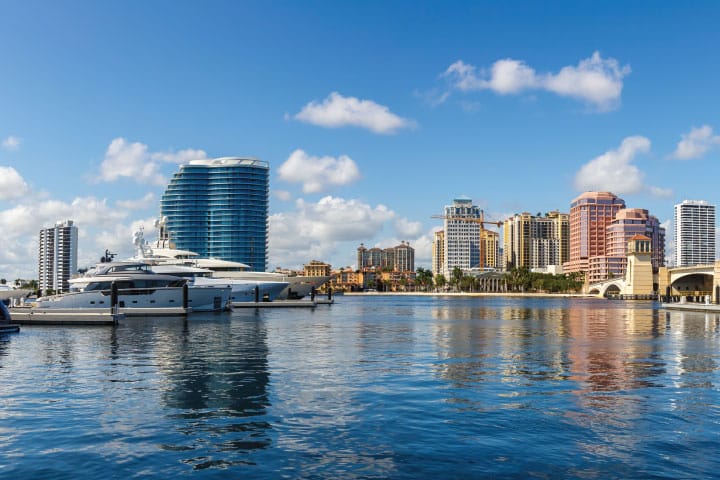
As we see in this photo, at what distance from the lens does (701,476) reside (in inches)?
562

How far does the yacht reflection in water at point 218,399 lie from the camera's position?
54.4ft

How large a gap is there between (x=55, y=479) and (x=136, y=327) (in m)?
45.3

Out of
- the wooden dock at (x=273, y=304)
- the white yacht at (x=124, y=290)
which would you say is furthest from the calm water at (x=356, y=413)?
the wooden dock at (x=273, y=304)

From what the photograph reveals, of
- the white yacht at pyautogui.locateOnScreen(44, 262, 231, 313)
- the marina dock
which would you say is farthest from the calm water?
the marina dock

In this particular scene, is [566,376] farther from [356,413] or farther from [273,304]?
[273,304]

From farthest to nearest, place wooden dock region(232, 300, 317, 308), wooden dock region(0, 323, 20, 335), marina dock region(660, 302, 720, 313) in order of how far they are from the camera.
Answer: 1. marina dock region(660, 302, 720, 313)
2. wooden dock region(232, 300, 317, 308)
3. wooden dock region(0, 323, 20, 335)

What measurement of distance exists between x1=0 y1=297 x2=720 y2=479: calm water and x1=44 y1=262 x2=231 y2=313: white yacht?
3556cm

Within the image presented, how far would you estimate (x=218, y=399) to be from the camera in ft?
74.8

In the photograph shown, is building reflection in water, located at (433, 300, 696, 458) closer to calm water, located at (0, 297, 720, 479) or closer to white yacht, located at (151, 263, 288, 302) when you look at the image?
calm water, located at (0, 297, 720, 479)

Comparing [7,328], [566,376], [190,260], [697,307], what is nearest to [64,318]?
[7,328]

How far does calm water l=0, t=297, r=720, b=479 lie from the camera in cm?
1515

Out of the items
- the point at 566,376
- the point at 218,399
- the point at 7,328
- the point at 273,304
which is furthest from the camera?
the point at 273,304

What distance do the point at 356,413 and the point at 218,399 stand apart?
5331 millimetres

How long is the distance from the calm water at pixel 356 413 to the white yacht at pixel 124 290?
35.6 m
